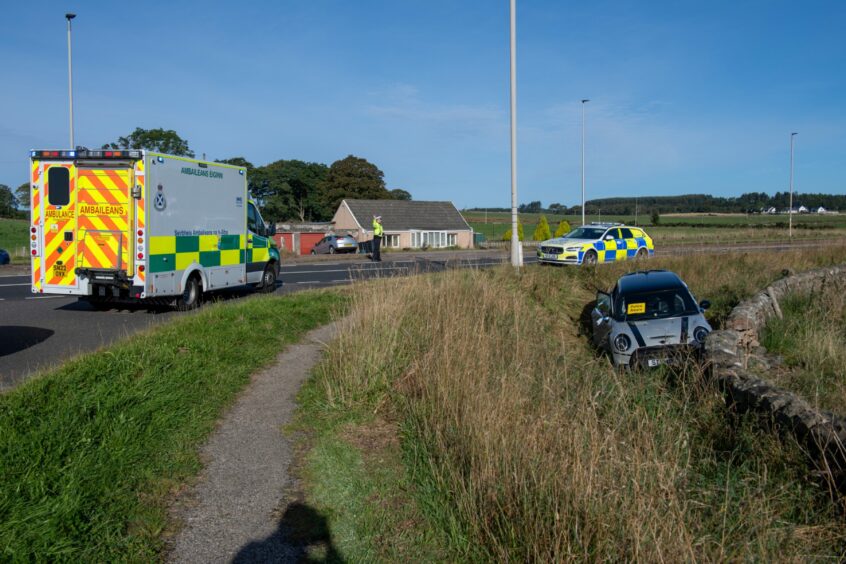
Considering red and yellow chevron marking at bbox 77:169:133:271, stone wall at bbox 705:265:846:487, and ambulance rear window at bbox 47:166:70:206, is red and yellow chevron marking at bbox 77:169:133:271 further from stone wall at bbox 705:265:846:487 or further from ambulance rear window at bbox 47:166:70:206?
stone wall at bbox 705:265:846:487

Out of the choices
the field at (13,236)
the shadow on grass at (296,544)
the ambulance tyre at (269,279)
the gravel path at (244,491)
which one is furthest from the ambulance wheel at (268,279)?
the field at (13,236)

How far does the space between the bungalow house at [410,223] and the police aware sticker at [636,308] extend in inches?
1786

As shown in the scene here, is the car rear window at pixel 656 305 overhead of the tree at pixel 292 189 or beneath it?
beneath

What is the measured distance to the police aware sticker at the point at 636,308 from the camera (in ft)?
41.1

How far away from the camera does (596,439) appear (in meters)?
4.27

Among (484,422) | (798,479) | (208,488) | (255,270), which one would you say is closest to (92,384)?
(208,488)

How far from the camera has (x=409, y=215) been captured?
62562 millimetres

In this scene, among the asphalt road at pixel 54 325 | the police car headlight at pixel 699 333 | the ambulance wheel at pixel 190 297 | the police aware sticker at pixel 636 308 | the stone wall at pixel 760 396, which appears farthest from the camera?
the ambulance wheel at pixel 190 297

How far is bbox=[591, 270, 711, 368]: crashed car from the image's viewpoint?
1152cm

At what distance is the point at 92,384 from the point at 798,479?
6229 mm

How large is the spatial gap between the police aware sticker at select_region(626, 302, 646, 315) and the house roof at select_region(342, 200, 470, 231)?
47680mm

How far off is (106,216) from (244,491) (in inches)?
343

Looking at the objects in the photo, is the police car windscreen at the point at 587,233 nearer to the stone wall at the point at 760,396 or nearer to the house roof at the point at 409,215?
the stone wall at the point at 760,396

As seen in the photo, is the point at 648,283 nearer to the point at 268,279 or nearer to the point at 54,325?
the point at 268,279
